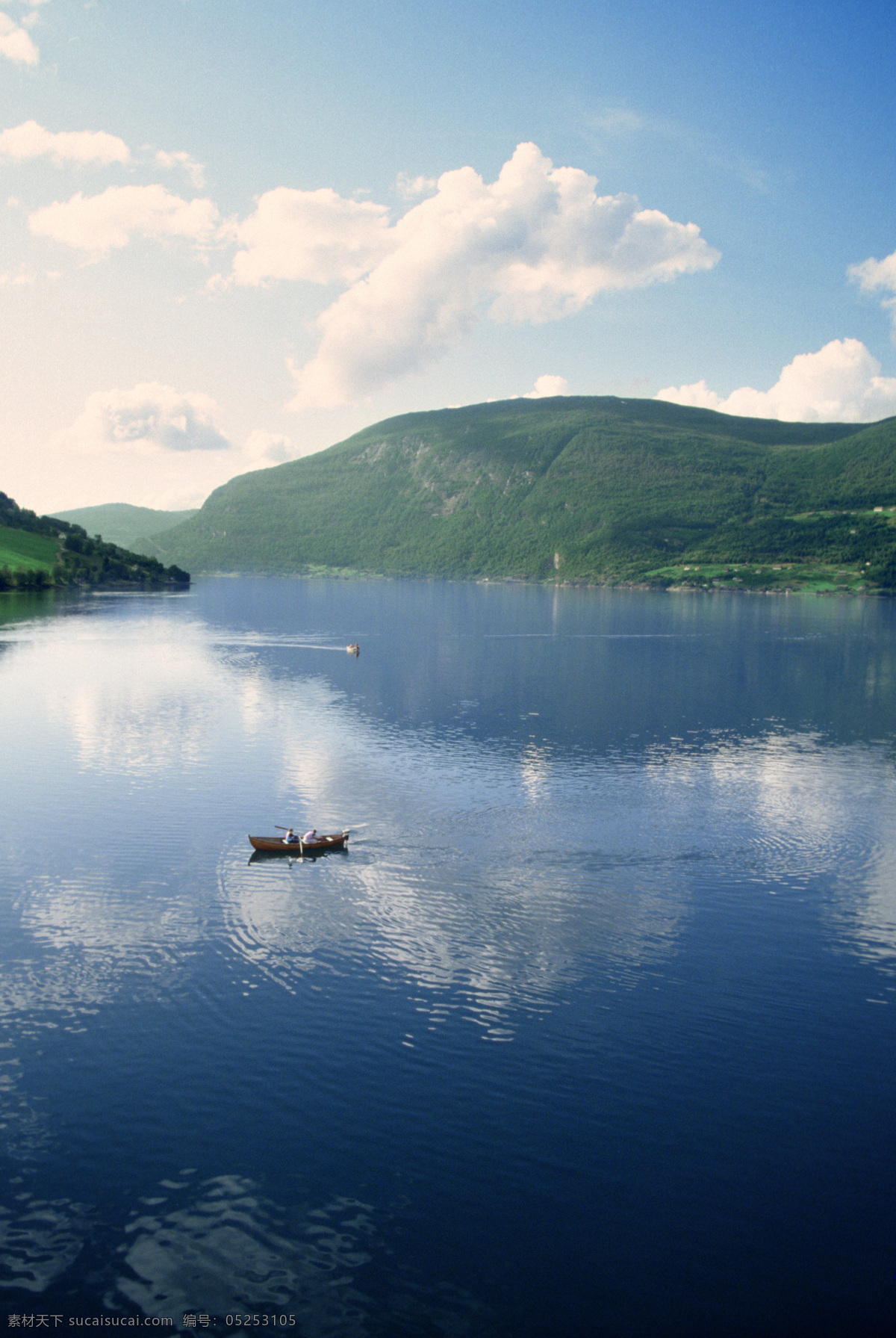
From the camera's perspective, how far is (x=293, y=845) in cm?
5006

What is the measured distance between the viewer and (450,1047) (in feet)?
101

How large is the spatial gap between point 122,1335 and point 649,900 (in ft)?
104

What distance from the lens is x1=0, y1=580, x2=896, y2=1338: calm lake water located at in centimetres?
2120

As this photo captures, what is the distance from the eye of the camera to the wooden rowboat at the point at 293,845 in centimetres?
4988

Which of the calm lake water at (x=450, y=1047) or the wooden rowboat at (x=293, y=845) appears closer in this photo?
the calm lake water at (x=450, y=1047)

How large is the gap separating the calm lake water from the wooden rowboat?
3.10ft

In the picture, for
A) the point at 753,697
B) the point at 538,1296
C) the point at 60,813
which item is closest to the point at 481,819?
the point at 60,813

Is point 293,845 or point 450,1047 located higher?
point 293,845

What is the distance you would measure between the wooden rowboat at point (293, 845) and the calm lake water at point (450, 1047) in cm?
95

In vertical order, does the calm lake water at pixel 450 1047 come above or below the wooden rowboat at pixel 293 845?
below

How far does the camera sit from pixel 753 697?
10694cm

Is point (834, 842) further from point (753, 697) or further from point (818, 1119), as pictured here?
point (753, 697)

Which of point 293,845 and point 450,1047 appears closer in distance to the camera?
point 450,1047

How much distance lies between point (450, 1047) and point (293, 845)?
21.9 metres
